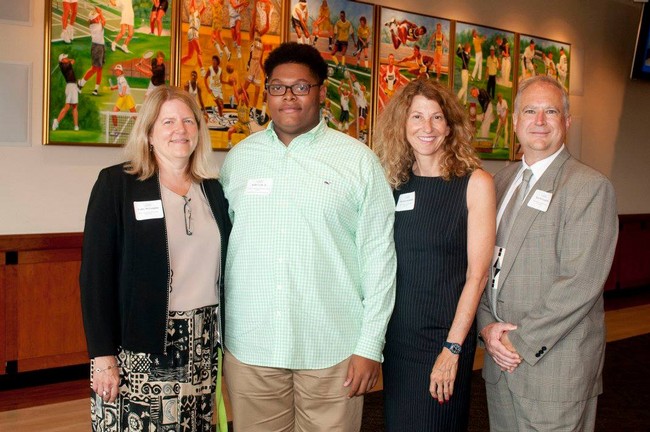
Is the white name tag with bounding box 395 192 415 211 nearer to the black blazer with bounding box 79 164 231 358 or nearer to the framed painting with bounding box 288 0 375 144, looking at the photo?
the black blazer with bounding box 79 164 231 358

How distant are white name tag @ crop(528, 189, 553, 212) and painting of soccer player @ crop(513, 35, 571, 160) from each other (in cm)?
582

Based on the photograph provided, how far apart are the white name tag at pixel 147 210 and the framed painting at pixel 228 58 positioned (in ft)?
10.6

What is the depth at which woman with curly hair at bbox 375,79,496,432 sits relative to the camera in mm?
2428

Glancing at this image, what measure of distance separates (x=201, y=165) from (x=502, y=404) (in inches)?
56.5

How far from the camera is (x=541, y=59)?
8.30 metres

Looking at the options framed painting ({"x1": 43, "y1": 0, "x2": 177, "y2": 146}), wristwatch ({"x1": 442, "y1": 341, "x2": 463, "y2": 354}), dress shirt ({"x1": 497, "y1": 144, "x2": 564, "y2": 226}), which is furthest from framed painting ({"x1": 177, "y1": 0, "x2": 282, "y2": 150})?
wristwatch ({"x1": 442, "y1": 341, "x2": 463, "y2": 354})

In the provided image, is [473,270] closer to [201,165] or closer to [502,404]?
[502,404]

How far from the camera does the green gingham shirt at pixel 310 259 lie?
2436mm

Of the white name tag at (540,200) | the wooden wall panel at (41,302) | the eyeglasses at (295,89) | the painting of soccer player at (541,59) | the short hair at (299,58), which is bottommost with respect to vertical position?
the wooden wall panel at (41,302)

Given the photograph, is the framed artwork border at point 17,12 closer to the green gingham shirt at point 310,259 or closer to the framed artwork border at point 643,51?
the green gingham shirt at point 310,259

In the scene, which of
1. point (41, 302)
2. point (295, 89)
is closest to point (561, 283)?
point (295, 89)

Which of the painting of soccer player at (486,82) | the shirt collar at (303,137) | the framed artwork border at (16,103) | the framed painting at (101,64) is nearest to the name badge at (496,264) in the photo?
the shirt collar at (303,137)

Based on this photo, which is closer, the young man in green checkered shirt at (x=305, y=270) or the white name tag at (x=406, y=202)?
the young man in green checkered shirt at (x=305, y=270)

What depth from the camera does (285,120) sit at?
251 centimetres
